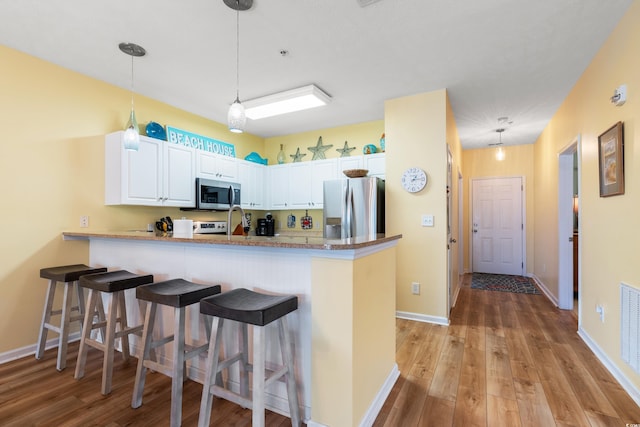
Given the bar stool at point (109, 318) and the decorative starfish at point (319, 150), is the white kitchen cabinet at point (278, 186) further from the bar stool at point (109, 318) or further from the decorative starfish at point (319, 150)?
the bar stool at point (109, 318)

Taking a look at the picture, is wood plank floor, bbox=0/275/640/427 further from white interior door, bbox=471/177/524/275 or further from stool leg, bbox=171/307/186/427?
white interior door, bbox=471/177/524/275

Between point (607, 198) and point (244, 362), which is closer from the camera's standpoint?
point (244, 362)

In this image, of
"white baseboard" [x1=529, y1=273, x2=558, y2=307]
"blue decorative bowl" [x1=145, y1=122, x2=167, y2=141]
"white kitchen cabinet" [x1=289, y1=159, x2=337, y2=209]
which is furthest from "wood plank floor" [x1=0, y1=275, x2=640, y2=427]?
"white kitchen cabinet" [x1=289, y1=159, x2=337, y2=209]

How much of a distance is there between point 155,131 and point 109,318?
2.16m

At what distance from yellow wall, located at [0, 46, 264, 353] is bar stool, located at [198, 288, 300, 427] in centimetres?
218

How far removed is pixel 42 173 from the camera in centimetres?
268

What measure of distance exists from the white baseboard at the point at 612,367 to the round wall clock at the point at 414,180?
2.04 m

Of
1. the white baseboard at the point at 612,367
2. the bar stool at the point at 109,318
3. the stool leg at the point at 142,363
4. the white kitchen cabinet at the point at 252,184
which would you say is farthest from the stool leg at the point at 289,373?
the white kitchen cabinet at the point at 252,184

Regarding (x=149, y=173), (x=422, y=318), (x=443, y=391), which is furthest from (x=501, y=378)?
(x=149, y=173)

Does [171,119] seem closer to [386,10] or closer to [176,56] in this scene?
[176,56]

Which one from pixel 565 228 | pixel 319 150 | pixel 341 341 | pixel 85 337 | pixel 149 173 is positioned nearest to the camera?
pixel 341 341

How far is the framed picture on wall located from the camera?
2.10 meters

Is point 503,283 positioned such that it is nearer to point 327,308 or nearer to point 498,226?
point 498,226

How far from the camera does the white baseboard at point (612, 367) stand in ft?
6.26
